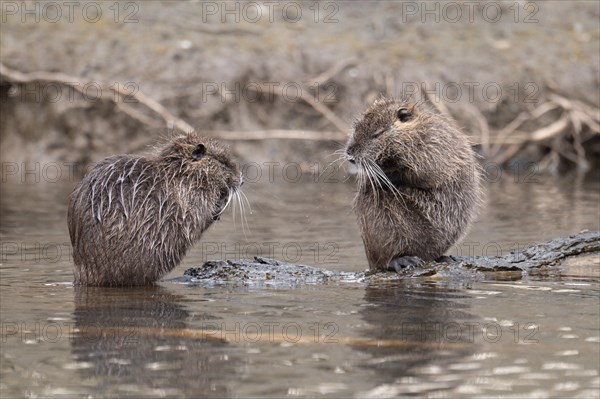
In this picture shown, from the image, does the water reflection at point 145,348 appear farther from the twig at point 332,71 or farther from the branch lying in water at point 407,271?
the twig at point 332,71

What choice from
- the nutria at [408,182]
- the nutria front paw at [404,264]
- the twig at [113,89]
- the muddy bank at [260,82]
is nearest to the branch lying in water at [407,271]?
the nutria front paw at [404,264]

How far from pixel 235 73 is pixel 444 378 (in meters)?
10.1

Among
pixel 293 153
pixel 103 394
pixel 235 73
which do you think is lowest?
pixel 103 394

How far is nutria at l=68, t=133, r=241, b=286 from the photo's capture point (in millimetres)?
6617

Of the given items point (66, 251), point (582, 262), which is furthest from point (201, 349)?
point (66, 251)

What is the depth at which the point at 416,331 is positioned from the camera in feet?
18.2

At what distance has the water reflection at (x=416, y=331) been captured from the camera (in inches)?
189

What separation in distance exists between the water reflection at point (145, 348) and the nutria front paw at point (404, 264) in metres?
1.30

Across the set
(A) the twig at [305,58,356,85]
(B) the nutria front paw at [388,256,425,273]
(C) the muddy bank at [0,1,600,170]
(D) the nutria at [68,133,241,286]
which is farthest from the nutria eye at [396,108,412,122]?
(A) the twig at [305,58,356,85]

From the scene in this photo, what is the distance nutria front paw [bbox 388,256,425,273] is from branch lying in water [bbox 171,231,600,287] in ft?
0.12

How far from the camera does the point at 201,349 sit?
521 centimetres

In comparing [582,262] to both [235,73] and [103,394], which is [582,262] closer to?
[103,394]

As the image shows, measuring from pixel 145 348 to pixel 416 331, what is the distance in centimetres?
130

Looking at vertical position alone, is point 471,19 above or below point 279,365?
above
